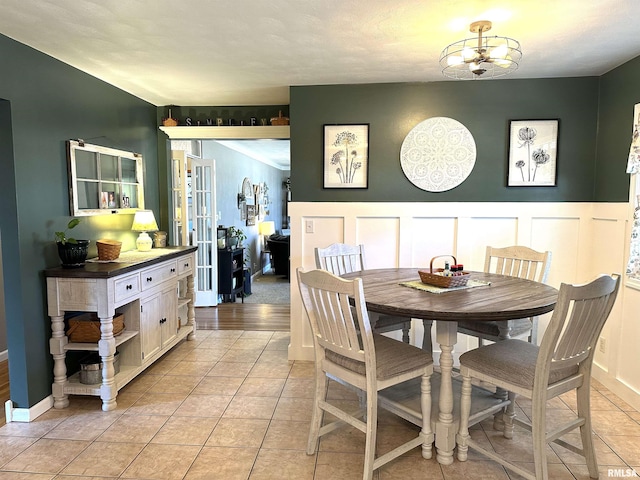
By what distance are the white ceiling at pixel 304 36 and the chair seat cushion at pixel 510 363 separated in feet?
5.60

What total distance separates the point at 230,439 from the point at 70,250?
5.13ft

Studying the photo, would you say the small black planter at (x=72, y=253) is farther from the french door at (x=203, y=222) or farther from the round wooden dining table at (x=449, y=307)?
the french door at (x=203, y=222)

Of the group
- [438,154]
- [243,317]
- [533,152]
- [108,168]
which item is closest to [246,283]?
[243,317]

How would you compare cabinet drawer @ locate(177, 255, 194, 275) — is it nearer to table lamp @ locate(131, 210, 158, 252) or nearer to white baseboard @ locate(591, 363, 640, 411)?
table lamp @ locate(131, 210, 158, 252)

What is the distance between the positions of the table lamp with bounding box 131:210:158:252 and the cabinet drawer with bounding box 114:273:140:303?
2.25 ft

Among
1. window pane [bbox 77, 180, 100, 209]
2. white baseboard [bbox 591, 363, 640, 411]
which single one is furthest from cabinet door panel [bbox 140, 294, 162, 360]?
white baseboard [bbox 591, 363, 640, 411]

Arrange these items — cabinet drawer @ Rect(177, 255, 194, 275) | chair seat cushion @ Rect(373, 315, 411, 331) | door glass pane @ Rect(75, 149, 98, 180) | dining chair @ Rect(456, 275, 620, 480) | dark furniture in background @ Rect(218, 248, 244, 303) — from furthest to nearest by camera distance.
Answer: dark furniture in background @ Rect(218, 248, 244, 303)
cabinet drawer @ Rect(177, 255, 194, 275)
door glass pane @ Rect(75, 149, 98, 180)
chair seat cushion @ Rect(373, 315, 411, 331)
dining chair @ Rect(456, 275, 620, 480)

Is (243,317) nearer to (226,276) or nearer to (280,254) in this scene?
(226,276)

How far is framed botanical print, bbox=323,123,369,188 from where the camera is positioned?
133 inches

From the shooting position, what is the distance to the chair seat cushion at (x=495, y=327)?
244 cm

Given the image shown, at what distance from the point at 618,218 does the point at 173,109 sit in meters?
3.98

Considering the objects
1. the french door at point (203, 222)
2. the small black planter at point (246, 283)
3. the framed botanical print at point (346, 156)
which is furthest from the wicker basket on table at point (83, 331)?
the small black planter at point (246, 283)

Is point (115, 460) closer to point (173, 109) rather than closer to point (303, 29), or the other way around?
point (303, 29)

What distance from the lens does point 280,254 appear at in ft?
25.2
